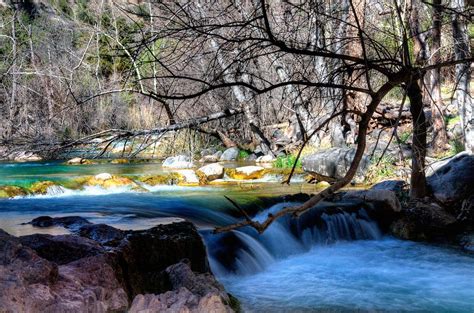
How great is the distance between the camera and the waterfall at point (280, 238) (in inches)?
227

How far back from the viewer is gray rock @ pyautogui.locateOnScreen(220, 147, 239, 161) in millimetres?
15891

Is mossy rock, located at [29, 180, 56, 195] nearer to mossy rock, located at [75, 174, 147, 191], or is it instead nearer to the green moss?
mossy rock, located at [75, 174, 147, 191]

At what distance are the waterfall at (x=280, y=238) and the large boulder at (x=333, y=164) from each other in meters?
2.74

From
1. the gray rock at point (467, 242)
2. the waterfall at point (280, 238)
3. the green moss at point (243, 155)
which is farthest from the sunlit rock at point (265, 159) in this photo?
the gray rock at point (467, 242)

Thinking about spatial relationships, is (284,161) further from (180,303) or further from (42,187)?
(180,303)

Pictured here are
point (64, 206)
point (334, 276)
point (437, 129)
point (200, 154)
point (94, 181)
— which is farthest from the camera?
point (200, 154)

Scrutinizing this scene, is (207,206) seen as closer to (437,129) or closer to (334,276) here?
(334,276)

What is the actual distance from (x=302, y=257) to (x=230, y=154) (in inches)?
375

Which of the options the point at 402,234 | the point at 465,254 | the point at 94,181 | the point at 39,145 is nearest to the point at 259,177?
the point at 94,181

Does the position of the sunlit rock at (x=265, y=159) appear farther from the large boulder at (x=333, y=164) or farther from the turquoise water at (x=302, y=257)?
the turquoise water at (x=302, y=257)

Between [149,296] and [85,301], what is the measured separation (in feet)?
1.27

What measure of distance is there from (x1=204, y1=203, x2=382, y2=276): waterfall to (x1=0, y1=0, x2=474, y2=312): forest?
0.02m

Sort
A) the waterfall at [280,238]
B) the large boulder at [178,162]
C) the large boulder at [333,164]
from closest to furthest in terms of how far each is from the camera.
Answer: the waterfall at [280,238], the large boulder at [333,164], the large boulder at [178,162]

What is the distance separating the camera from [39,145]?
3.69 m
